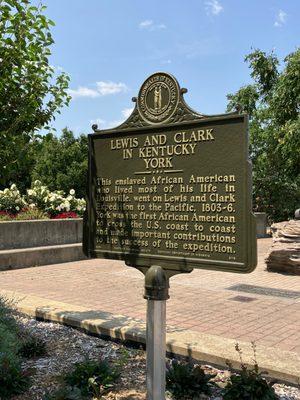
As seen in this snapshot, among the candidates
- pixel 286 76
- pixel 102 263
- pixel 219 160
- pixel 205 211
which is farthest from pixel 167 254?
pixel 286 76

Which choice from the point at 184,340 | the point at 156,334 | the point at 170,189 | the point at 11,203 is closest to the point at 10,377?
the point at 156,334

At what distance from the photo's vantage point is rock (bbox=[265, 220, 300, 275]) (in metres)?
10.3

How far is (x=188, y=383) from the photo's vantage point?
146 inches

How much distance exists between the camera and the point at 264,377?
3.79m

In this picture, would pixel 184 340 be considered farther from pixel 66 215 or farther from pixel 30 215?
pixel 66 215

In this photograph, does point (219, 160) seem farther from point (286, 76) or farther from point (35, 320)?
point (286, 76)

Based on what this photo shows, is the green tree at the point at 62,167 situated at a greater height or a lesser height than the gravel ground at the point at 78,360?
greater

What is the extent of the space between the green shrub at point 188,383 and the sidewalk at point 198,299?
1.64ft

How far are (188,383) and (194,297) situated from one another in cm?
Result: 420

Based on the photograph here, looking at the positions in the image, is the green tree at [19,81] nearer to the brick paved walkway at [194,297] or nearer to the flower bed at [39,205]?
the brick paved walkway at [194,297]

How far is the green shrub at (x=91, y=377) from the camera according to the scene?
368 centimetres

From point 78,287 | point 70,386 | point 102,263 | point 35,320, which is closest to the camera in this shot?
point 70,386

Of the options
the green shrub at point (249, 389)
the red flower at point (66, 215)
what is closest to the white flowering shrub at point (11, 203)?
the red flower at point (66, 215)

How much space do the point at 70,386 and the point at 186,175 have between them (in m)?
2.02
